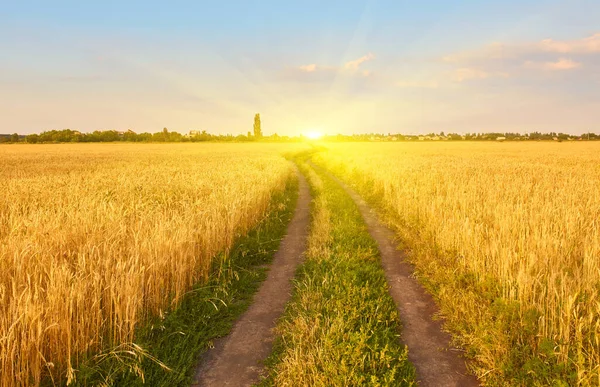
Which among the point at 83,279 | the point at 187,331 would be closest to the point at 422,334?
the point at 187,331

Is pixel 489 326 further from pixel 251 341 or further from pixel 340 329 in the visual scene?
pixel 251 341

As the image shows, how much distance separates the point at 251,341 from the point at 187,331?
1023 millimetres

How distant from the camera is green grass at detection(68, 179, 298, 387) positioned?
13.7 feet

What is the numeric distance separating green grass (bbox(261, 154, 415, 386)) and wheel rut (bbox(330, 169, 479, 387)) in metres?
0.21

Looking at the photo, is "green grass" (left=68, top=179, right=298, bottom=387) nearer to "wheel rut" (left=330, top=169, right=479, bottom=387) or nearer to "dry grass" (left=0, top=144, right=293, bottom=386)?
"dry grass" (left=0, top=144, right=293, bottom=386)

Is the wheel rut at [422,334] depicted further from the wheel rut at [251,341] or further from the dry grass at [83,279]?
the dry grass at [83,279]

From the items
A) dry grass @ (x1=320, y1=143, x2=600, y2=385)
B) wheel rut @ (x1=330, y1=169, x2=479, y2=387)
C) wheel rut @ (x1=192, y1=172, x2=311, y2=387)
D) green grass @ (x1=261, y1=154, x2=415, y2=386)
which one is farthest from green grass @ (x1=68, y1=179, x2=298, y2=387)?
dry grass @ (x1=320, y1=143, x2=600, y2=385)

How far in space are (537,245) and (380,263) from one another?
3620 mm

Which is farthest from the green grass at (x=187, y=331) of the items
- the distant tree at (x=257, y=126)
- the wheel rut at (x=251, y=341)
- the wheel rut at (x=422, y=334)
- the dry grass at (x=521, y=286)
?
the distant tree at (x=257, y=126)

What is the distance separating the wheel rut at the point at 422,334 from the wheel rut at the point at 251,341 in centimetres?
219

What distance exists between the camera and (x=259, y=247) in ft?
30.9

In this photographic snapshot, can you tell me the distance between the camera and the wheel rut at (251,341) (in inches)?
176

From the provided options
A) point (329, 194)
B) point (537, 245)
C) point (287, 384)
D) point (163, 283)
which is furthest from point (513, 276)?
point (329, 194)

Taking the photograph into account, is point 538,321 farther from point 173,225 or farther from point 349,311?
point 173,225
